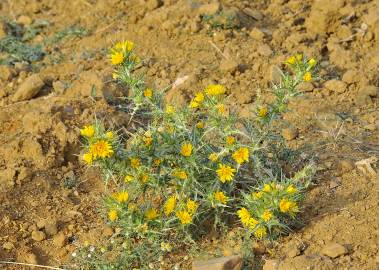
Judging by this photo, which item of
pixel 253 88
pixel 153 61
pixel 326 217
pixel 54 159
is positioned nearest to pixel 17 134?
pixel 54 159

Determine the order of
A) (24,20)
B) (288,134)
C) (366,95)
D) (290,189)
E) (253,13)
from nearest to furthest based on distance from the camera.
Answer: (290,189) < (288,134) < (366,95) < (253,13) < (24,20)

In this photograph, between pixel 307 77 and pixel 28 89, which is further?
pixel 28 89

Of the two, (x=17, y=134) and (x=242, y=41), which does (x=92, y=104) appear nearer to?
(x=17, y=134)

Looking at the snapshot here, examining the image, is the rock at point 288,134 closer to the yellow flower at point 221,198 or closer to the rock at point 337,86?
the rock at point 337,86

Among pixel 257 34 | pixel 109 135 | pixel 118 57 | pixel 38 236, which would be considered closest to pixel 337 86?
pixel 257 34

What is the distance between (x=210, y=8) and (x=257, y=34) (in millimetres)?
505

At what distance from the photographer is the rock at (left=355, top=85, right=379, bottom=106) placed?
509 centimetres

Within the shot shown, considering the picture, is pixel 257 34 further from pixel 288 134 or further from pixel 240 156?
pixel 240 156

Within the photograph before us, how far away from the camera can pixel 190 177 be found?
3.76m

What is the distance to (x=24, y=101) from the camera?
17.6ft

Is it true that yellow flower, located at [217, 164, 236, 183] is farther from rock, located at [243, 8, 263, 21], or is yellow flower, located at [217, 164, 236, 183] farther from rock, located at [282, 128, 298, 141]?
rock, located at [243, 8, 263, 21]

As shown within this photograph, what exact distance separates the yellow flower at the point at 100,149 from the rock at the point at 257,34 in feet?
8.83

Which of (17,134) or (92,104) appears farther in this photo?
(92,104)

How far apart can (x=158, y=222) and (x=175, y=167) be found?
318 millimetres
